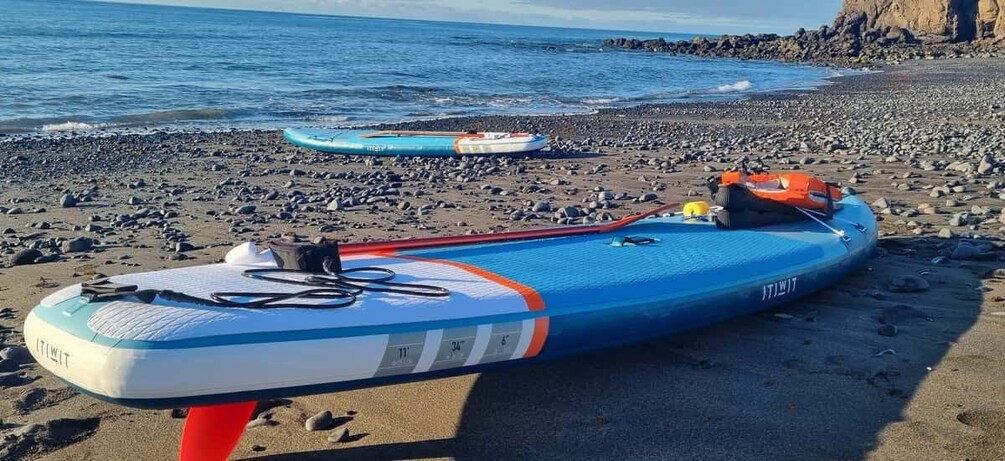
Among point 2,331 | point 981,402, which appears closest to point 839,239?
point 981,402

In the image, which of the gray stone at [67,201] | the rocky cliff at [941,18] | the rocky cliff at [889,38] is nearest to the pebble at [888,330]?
the gray stone at [67,201]

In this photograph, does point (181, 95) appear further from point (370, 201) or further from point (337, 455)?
point (337, 455)

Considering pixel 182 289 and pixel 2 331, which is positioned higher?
pixel 182 289

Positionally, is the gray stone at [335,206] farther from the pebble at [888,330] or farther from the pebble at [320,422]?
the pebble at [888,330]

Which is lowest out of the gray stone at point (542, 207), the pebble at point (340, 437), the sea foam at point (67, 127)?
the sea foam at point (67, 127)

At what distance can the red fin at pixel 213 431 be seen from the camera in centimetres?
317

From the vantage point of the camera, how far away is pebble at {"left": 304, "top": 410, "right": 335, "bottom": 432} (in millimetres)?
3682

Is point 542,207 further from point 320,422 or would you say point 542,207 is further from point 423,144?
point 320,422

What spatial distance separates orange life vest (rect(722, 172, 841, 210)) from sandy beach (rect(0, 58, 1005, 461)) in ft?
2.18

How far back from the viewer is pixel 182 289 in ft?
11.8

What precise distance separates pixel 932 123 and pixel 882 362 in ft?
40.9

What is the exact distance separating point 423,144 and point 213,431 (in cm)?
859

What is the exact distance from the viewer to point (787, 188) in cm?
604

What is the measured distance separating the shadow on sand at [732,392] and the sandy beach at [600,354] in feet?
0.04
